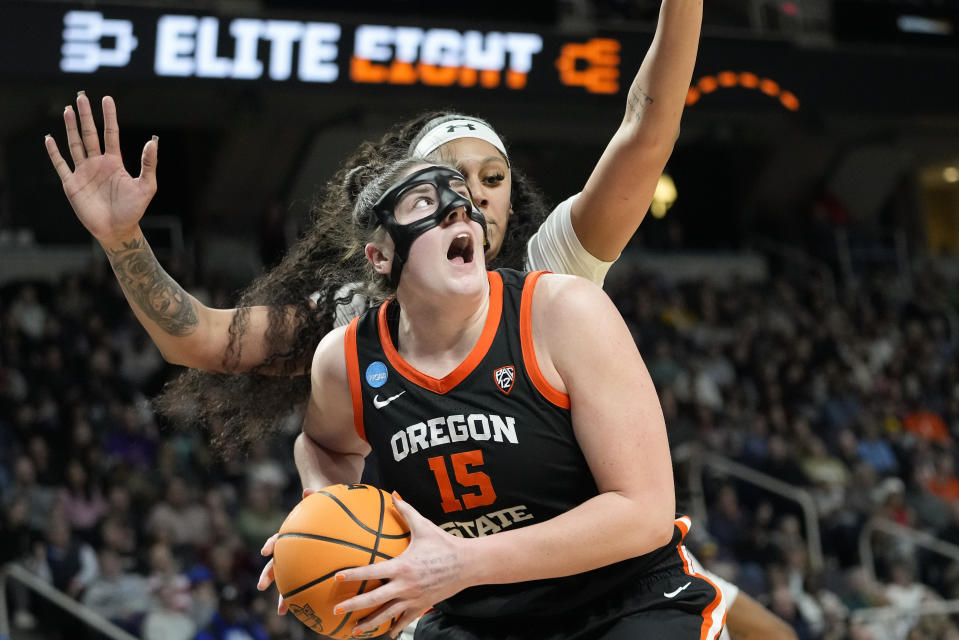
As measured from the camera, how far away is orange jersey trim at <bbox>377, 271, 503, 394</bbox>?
2.63 meters

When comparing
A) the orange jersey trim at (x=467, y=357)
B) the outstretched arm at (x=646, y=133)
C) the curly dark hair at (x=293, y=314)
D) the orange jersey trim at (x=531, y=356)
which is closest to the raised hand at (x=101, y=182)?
the curly dark hair at (x=293, y=314)

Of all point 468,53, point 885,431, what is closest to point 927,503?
point 885,431

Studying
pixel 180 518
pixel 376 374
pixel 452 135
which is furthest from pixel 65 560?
pixel 376 374

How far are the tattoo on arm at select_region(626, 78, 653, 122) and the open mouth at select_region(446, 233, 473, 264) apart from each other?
0.54m

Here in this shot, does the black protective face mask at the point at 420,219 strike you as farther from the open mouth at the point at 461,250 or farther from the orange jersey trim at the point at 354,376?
the orange jersey trim at the point at 354,376

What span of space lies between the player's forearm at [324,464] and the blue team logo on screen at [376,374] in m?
0.43

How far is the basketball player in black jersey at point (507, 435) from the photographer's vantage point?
8.00ft

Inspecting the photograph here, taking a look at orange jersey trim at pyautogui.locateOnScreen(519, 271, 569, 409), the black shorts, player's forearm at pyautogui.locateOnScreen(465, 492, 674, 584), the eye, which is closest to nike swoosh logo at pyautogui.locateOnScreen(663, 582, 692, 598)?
the black shorts

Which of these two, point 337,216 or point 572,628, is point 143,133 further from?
point 572,628

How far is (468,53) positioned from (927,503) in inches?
256

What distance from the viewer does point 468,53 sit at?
1078 cm

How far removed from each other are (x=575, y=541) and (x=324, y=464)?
36.9 inches

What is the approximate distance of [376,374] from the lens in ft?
9.06

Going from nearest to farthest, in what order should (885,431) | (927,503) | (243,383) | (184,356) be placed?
(184,356) < (243,383) < (927,503) < (885,431)
